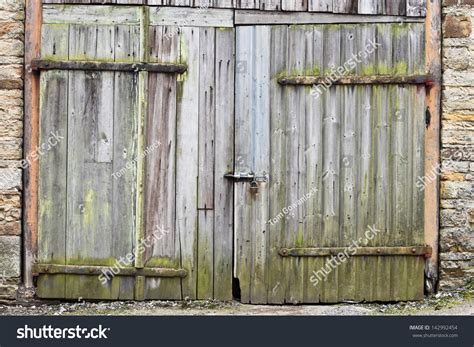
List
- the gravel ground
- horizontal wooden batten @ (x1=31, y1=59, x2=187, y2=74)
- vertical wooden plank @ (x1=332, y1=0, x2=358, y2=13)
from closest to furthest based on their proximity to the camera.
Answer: the gravel ground, horizontal wooden batten @ (x1=31, y1=59, x2=187, y2=74), vertical wooden plank @ (x1=332, y1=0, x2=358, y2=13)

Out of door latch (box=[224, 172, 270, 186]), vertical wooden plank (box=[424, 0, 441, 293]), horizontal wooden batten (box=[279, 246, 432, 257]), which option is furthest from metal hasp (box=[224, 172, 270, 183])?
vertical wooden plank (box=[424, 0, 441, 293])

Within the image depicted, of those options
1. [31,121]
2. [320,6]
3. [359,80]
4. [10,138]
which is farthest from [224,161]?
[10,138]

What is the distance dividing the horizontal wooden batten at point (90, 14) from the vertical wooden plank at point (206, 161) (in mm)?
605

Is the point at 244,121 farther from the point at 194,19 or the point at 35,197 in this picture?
the point at 35,197

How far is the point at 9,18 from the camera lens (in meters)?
6.00

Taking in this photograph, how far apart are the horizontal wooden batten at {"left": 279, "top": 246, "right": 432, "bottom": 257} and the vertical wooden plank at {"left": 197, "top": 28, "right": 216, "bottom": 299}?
2.04 feet

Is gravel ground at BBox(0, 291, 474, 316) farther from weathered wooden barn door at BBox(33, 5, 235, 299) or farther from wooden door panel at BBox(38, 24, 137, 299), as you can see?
wooden door panel at BBox(38, 24, 137, 299)

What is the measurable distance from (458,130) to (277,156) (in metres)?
1.50

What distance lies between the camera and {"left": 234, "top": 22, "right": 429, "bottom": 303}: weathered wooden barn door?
6.07 m

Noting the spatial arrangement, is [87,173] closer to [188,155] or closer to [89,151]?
[89,151]

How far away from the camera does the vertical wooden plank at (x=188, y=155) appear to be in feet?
19.9

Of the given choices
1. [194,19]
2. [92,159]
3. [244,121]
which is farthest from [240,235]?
[194,19]

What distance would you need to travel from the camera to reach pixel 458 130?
20.0 ft

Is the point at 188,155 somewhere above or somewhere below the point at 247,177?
above
